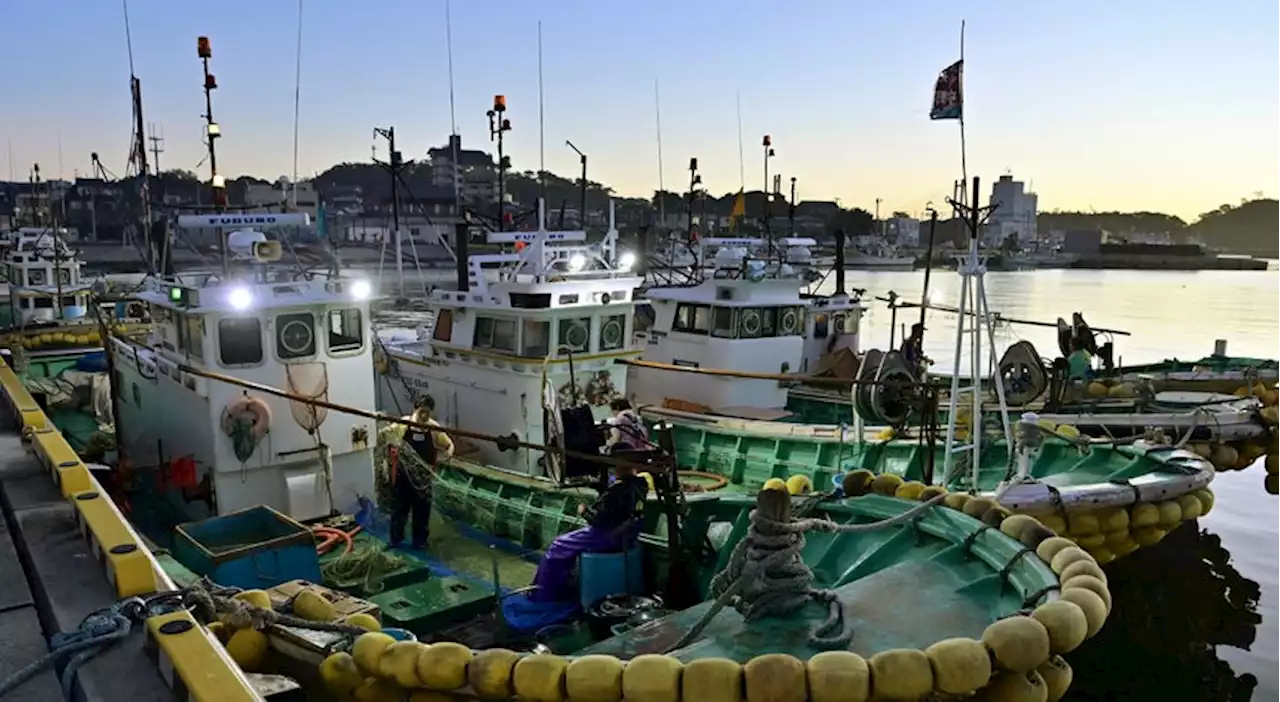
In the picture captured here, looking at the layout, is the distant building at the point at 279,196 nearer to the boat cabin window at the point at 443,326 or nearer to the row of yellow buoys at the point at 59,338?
the boat cabin window at the point at 443,326

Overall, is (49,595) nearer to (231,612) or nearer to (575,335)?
(231,612)

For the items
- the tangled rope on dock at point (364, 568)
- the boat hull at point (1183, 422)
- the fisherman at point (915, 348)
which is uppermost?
the fisherman at point (915, 348)

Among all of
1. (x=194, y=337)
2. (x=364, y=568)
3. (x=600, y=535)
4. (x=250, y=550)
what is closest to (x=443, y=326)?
(x=194, y=337)

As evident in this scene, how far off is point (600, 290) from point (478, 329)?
1768 mm

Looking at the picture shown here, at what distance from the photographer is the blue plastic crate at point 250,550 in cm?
679

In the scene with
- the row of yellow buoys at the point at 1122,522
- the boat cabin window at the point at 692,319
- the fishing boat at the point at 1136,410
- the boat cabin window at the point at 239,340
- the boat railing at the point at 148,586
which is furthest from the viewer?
the boat cabin window at the point at 692,319

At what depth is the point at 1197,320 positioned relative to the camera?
49969 mm

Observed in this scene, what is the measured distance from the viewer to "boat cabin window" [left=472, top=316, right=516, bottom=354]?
37.0ft

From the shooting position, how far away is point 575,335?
442 inches

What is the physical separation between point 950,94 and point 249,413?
289 inches

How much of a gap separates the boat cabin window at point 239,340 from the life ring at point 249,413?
1.42ft

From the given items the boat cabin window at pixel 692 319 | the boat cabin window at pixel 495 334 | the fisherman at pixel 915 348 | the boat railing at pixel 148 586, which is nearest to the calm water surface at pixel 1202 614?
the fisherman at pixel 915 348

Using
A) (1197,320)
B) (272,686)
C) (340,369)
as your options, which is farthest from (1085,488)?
(1197,320)

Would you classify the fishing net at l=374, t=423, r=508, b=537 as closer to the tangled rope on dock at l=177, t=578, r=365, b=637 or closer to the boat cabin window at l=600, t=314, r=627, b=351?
the boat cabin window at l=600, t=314, r=627, b=351
